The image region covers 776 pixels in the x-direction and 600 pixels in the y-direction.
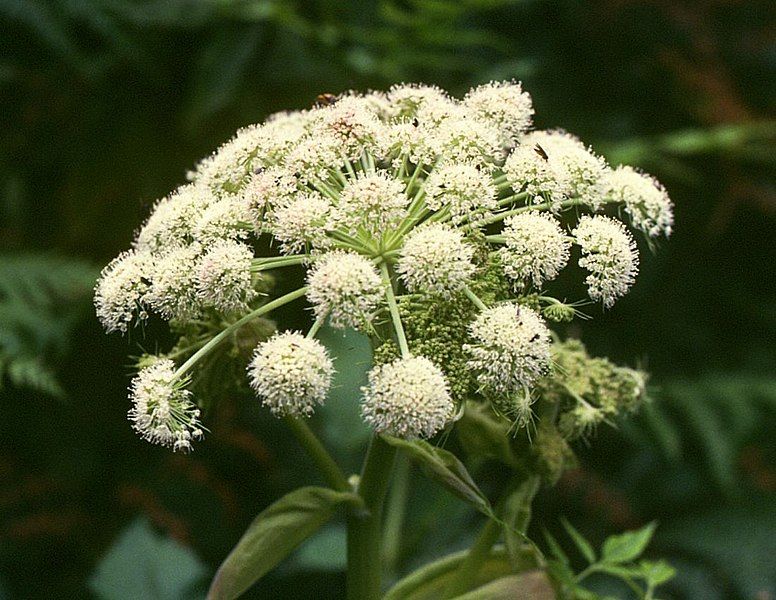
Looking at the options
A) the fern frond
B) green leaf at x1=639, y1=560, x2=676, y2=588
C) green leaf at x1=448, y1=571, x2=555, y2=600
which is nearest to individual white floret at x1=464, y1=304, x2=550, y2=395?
green leaf at x1=448, y1=571, x2=555, y2=600

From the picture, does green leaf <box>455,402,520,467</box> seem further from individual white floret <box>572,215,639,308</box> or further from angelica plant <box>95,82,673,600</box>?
individual white floret <box>572,215,639,308</box>

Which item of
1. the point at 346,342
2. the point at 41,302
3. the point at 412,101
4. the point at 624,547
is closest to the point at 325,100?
the point at 412,101

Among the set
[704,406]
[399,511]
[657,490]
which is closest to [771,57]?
[704,406]

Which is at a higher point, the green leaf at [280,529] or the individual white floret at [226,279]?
the individual white floret at [226,279]

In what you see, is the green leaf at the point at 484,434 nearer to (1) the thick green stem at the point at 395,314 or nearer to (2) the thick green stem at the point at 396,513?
(1) the thick green stem at the point at 395,314

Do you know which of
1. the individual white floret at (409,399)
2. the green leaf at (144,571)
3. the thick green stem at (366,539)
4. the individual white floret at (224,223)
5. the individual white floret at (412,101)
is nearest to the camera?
the individual white floret at (409,399)

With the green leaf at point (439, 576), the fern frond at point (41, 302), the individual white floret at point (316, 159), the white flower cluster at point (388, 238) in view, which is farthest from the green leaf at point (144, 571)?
the individual white floret at point (316, 159)

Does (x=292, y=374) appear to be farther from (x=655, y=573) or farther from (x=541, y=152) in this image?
(x=655, y=573)
